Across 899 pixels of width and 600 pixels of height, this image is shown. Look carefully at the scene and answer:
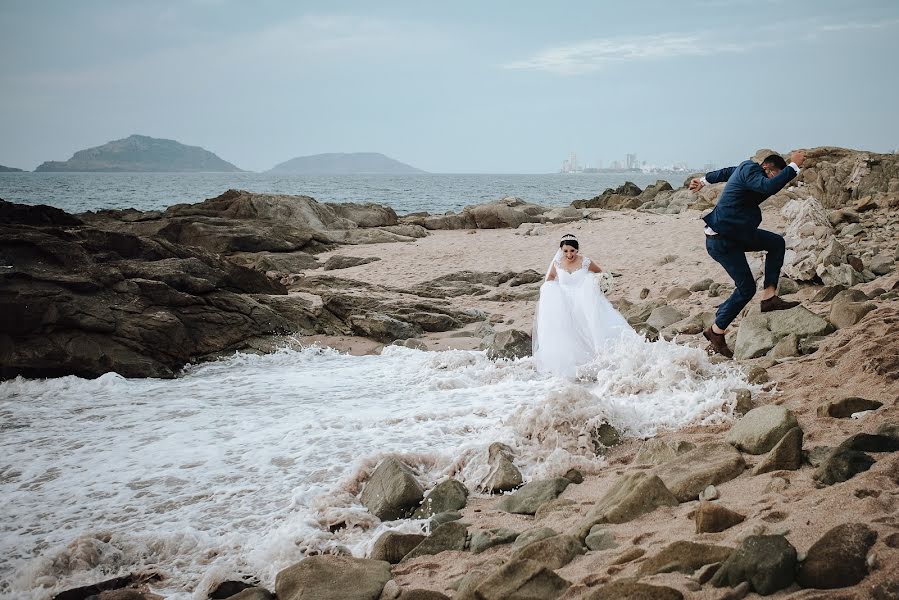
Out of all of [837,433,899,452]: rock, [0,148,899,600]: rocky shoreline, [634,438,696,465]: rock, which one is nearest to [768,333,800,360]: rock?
[0,148,899,600]: rocky shoreline

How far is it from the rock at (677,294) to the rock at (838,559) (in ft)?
28.3

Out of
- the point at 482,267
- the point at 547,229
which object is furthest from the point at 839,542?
the point at 547,229

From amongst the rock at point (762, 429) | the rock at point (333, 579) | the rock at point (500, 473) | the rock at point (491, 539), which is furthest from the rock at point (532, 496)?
the rock at point (762, 429)

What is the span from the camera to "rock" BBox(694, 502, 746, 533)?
11.1 ft

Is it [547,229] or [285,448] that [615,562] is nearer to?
[285,448]

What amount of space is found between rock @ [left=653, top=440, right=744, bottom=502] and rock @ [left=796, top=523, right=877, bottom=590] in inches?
50.1

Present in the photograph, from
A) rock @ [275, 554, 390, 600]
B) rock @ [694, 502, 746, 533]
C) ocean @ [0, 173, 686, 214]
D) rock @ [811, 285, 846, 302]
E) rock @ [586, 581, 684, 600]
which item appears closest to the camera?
rock @ [586, 581, 684, 600]

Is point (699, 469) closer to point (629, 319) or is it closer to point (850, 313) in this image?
point (850, 313)

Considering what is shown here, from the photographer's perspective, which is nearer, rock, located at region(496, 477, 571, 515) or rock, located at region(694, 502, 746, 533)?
rock, located at region(694, 502, 746, 533)

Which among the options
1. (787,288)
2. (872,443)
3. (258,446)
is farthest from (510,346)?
(872,443)

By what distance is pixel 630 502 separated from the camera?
3953mm

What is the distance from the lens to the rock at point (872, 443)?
3.81 m

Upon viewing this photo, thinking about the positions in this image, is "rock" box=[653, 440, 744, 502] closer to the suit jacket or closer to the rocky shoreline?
the rocky shoreline

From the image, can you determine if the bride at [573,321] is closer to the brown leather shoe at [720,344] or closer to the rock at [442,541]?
the brown leather shoe at [720,344]
